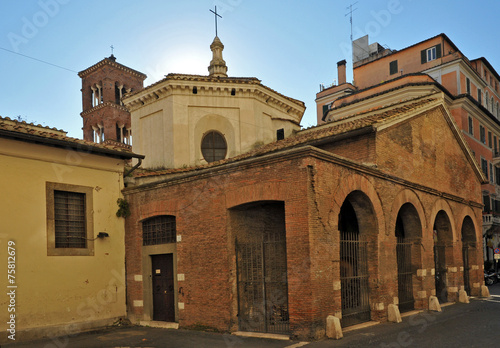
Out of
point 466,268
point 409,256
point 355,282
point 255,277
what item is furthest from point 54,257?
point 466,268

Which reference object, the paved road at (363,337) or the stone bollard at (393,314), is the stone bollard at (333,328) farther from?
the stone bollard at (393,314)

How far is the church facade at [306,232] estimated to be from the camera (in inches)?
392

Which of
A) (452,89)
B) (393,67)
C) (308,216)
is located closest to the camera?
(308,216)

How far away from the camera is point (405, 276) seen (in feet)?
46.0

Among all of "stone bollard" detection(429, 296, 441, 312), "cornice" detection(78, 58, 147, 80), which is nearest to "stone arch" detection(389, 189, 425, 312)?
"stone bollard" detection(429, 296, 441, 312)

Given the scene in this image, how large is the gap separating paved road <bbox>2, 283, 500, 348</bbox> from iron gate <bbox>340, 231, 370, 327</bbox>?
1.90 ft

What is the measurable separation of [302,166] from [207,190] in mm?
3003

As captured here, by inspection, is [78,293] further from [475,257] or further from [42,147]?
[475,257]

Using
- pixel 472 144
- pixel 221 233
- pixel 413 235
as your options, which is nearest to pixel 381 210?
pixel 413 235

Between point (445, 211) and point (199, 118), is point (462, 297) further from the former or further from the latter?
point (199, 118)

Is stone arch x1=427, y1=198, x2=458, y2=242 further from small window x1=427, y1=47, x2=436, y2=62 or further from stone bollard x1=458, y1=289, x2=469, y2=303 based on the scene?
small window x1=427, y1=47, x2=436, y2=62

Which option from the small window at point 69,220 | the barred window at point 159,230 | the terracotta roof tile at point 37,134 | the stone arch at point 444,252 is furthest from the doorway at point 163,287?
the stone arch at point 444,252

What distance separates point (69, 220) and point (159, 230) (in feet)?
8.23

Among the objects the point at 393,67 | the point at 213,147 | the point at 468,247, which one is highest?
the point at 393,67
